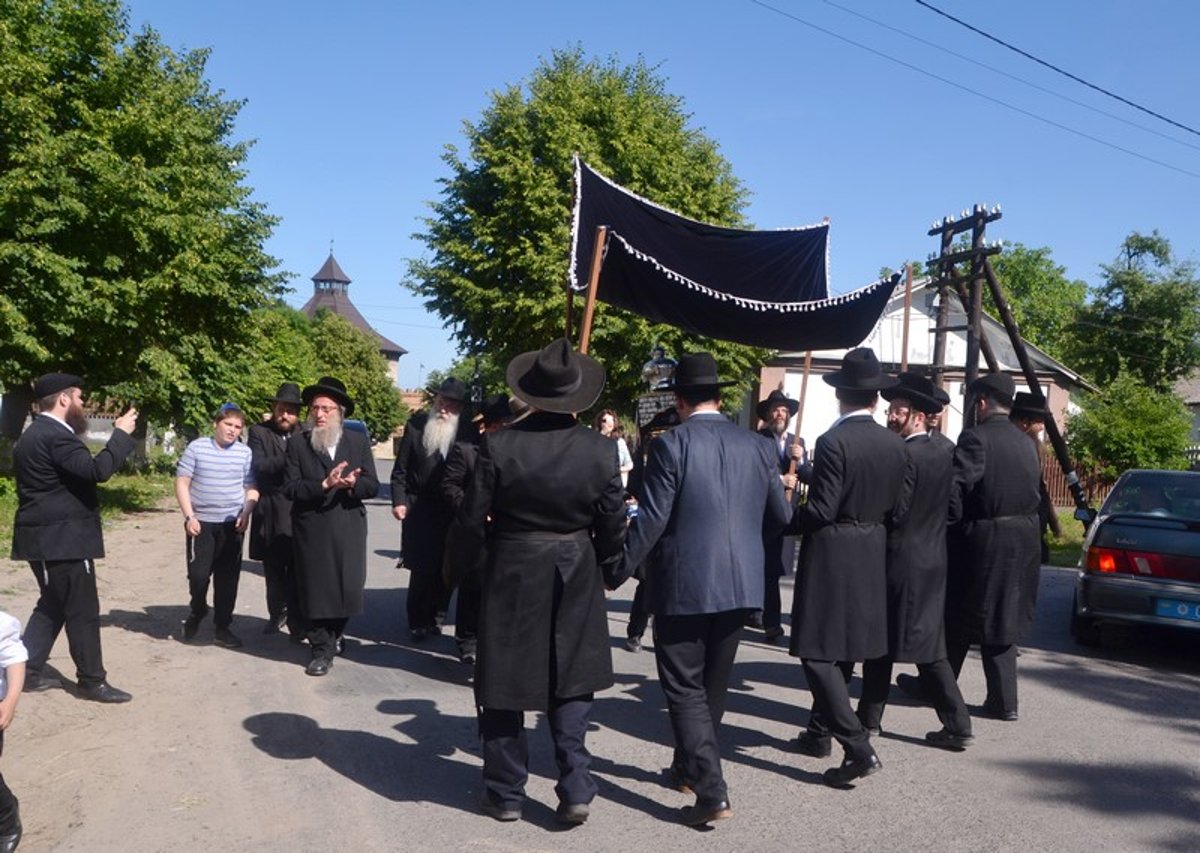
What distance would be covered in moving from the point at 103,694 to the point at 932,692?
4.82 m

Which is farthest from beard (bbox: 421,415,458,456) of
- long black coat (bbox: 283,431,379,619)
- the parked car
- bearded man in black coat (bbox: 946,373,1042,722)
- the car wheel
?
the car wheel

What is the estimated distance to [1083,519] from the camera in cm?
986

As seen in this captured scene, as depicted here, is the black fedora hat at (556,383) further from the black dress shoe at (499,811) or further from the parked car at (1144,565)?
the parked car at (1144,565)

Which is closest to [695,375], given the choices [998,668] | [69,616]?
[998,668]

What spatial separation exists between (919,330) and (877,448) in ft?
116

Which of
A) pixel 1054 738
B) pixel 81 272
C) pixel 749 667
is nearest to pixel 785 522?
pixel 1054 738

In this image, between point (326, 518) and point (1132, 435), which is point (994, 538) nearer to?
point (326, 518)

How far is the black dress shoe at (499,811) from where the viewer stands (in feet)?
15.6

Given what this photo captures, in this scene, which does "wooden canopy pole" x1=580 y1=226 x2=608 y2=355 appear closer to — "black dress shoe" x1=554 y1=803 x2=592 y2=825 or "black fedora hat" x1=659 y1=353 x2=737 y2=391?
"black fedora hat" x1=659 y1=353 x2=737 y2=391

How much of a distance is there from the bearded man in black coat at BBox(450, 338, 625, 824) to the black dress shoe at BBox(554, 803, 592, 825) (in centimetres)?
9

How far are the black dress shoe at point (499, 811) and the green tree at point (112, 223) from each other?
1548cm

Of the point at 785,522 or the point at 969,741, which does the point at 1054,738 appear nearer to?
the point at 969,741

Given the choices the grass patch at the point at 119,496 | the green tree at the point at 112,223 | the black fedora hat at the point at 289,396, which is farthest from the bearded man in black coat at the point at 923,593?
the green tree at the point at 112,223

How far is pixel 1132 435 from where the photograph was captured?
2827cm
